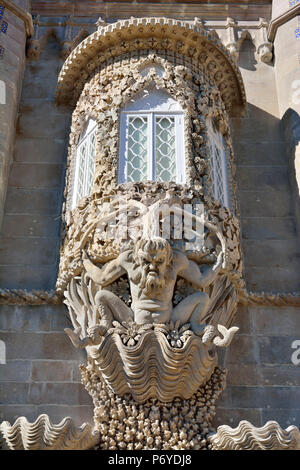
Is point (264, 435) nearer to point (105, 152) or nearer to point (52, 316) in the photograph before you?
point (52, 316)

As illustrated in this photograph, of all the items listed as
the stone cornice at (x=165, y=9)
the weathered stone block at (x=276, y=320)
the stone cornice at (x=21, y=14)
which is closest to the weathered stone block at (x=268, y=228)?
the weathered stone block at (x=276, y=320)

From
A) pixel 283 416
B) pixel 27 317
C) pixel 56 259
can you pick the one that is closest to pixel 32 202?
pixel 56 259

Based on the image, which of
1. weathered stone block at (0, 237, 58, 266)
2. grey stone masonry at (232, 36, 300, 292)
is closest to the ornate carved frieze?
grey stone masonry at (232, 36, 300, 292)

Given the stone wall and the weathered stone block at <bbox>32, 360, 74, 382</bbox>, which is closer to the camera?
the stone wall

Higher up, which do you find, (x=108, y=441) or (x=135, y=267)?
(x=135, y=267)

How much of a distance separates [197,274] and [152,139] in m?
2.61

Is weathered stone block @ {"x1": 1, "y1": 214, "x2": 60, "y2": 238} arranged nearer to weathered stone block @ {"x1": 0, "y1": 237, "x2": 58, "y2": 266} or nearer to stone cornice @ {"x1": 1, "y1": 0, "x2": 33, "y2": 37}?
weathered stone block @ {"x1": 0, "y1": 237, "x2": 58, "y2": 266}

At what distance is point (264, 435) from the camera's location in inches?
324

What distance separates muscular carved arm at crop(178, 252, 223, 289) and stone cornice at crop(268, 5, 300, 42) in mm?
6586

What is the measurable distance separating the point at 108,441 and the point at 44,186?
4.96 meters

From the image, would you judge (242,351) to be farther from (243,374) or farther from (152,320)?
(152,320)

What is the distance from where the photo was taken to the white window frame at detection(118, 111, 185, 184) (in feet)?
34.0

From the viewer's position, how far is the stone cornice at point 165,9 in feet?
47.3

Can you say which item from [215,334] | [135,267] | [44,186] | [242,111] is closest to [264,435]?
[215,334]
